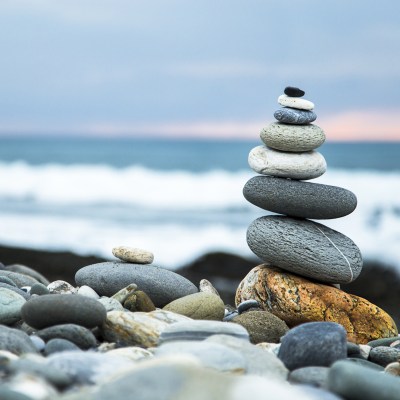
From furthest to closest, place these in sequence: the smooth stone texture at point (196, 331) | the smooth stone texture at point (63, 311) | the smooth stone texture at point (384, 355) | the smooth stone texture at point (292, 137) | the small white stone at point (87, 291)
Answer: the smooth stone texture at point (292, 137) → the small white stone at point (87, 291) → the smooth stone texture at point (384, 355) → the smooth stone texture at point (63, 311) → the smooth stone texture at point (196, 331)

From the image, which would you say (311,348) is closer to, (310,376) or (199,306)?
(310,376)

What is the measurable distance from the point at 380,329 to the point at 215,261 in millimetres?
6876

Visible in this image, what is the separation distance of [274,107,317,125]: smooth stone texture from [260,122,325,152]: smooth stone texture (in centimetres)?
5

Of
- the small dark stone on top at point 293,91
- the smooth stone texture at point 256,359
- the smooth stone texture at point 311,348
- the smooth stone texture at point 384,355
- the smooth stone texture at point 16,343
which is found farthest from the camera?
the small dark stone on top at point 293,91

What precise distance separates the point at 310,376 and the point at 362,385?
61 cm

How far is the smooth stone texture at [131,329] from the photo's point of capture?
5.03 meters

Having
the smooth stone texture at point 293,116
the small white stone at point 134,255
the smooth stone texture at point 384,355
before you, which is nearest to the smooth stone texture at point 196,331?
the smooth stone texture at point 384,355

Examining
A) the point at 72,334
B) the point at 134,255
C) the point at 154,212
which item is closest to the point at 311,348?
the point at 72,334

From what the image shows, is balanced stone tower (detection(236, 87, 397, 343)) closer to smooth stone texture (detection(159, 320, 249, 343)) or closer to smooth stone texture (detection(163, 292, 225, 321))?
smooth stone texture (detection(163, 292, 225, 321))

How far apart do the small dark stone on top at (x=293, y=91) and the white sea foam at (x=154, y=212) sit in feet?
25.9

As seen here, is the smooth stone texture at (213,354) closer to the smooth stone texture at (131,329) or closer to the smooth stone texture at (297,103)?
the smooth stone texture at (131,329)

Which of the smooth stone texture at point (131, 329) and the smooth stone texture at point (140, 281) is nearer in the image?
the smooth stone texture at point (131, 329)

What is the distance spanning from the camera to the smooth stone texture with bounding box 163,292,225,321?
5.89 metres

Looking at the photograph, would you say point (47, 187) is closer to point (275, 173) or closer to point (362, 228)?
point (362, 228)
